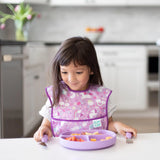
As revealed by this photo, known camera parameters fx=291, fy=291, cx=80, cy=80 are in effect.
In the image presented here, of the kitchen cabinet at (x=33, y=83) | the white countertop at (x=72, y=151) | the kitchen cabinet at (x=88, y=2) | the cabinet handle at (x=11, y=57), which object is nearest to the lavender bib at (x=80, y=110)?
the white countertop at (x=72, y=151)

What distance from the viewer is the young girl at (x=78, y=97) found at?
3.31ft

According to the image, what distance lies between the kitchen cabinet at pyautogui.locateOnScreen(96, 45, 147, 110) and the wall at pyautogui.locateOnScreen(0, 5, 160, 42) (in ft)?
2.48

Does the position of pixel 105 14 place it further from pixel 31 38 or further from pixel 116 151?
pixel 116 151

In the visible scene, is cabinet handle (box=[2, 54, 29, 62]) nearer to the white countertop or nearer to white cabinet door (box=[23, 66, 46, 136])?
white cabinet door (box=[23, 66, 46, 136])

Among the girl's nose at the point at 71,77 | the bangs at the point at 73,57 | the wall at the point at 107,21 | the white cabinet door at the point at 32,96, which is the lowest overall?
the white cabinet door at the point at 32,96

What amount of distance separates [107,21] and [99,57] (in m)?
0.91

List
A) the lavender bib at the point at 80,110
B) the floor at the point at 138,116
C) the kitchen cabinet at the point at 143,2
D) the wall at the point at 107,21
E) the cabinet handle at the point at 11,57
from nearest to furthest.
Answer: the lavender bib at the point at 80,110, the cabinet handle at the point at 11,57, the floor at the point at 138,116, the kitchen cabinet at the point at 143,2, the wall at the point at 107,21

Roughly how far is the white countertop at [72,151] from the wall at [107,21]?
3.64 meters

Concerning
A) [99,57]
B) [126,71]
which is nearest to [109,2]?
[99,57]

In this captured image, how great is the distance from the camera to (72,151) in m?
0.65

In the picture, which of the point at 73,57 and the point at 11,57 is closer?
the point at 73,57

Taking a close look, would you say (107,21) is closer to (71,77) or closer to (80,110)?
(80,110)

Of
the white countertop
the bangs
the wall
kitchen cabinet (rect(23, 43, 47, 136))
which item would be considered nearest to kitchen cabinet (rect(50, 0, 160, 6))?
the wall

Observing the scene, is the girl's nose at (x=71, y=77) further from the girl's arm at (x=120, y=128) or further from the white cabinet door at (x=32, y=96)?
the white cabinet door at (x=32, y=96)
